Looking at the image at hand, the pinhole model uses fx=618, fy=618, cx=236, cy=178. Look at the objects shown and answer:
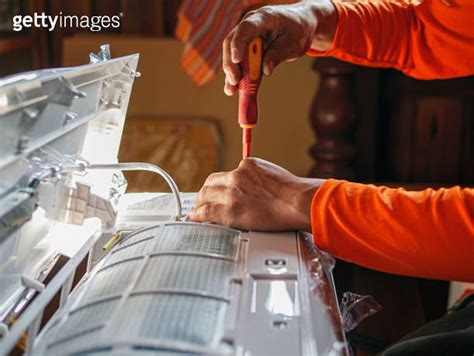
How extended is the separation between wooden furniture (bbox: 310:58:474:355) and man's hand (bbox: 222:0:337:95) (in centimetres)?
89

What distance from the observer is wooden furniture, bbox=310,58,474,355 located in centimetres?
198

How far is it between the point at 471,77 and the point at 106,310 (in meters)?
1.70

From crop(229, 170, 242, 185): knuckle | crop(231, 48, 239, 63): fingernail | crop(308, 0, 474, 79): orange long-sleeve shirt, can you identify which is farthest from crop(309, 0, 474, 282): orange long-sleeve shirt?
crop(308, 0, 474, 79): orange long-sleeve shirt

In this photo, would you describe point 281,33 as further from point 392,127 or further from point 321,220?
point 392,127

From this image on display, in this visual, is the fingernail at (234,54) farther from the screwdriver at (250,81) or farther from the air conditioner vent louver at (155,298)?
the air conditioner vent louver at (155,298)

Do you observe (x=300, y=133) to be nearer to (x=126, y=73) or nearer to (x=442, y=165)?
(x=442, y=165)

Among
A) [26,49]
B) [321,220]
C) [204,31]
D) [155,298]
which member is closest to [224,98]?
[204,31]

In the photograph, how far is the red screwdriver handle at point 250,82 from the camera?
2.88 ft

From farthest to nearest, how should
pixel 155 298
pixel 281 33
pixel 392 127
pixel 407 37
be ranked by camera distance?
pixel 392 127, pixel 407 37, pixel 281 33, pixel 155 298

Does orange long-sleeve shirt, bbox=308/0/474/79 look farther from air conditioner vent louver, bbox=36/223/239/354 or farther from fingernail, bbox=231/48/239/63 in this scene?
air conditioner vent louver, bbox=36/223/239/354

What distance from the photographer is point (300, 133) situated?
216cm

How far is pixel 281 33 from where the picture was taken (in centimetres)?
97

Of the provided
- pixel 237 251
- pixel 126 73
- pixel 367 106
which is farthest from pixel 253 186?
pixel 367 106

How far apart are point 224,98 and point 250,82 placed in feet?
4.06
